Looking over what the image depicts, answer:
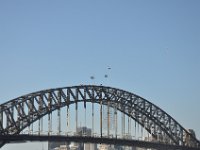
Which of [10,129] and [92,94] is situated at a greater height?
[92,94]

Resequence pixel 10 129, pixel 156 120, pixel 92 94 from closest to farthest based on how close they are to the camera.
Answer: pixel 10 129, pixel 92 94, pixel 156 120

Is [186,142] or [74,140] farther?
[186,142]

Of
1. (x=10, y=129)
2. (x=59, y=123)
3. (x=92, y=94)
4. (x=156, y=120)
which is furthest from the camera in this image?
(x=156, y=120)

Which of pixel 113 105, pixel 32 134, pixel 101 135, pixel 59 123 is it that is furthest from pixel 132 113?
pixel 32 134

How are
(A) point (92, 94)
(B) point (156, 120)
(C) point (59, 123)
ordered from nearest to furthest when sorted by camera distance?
(C) point (59, 123) → (A) point (92, 94) → (B) point (156, 120)

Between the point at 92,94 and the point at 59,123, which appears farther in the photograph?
the point at 92,94

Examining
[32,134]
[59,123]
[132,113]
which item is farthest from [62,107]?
[132,113]

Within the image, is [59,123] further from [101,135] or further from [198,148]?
[198,148]

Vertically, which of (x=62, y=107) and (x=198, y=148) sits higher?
(x=62, y=107)

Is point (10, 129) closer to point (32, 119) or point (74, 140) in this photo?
A: point (32, 119)
